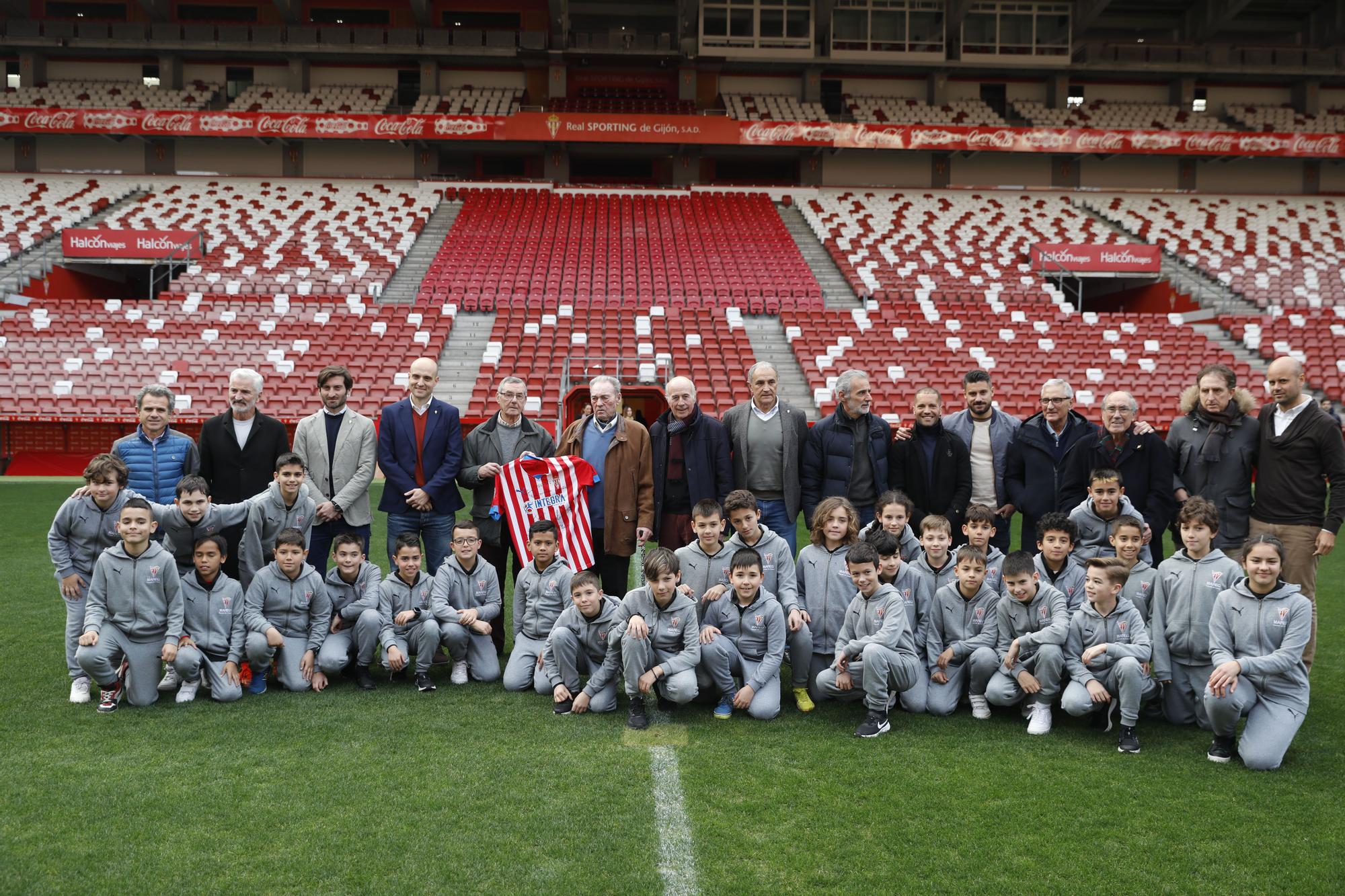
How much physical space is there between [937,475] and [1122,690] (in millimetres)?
1846

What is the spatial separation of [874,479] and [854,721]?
173cm

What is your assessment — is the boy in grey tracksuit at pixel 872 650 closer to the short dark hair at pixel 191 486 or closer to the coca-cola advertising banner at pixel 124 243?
the short dark hair at pixel 191 486

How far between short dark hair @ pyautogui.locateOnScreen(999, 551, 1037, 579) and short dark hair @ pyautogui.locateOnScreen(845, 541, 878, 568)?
709 mm

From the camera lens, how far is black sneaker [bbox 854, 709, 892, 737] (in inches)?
179

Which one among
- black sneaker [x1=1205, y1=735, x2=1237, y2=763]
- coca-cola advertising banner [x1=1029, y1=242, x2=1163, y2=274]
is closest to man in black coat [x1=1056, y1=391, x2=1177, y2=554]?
black sneaker [x1=1205, y1=735, x2=1237, y2=763]

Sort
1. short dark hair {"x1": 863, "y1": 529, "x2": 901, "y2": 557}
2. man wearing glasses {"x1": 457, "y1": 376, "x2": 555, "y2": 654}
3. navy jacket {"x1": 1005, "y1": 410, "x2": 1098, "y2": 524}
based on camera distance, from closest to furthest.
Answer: short dark hair {"x1": 863, "y1": 529, "x2": 901, "y2": 557}
navy jacket {"x1": 1005, "y1": 410, "x2": 1098, "y2": 524}
man wearing glasses {"x1": 457, "y1": 376, "x2": 555, "y2": 654}

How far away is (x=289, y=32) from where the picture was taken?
27.2 m

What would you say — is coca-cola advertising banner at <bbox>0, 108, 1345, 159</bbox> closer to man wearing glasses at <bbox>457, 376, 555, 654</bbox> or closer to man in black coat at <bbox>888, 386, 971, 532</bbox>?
man wearing glasses at <bbox>457, 376, 555, 654</bbox>

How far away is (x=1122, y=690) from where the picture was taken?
444 cm

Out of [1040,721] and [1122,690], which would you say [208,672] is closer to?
[1040,721]

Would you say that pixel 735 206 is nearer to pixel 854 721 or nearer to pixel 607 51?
pixel 607 51

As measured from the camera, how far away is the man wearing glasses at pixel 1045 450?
18.9 feet

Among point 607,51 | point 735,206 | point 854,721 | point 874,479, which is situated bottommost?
point 854,721

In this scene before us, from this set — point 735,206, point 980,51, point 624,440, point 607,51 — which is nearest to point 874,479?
point 624,440
